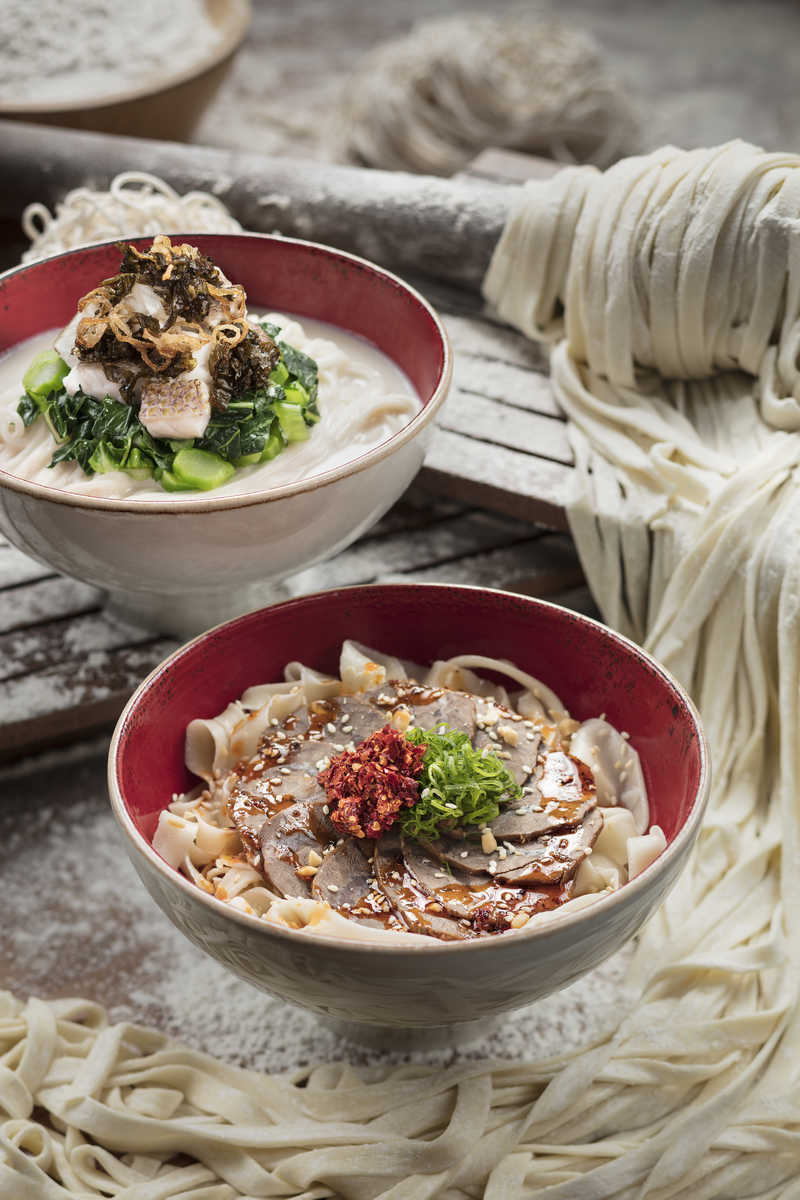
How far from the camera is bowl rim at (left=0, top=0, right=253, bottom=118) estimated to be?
2.96 meters

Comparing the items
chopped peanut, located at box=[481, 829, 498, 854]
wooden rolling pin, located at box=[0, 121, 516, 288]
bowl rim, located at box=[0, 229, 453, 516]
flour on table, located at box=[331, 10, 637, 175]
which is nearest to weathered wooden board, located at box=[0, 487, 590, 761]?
bowl rim, located at box=[0, 229, 453, 516]

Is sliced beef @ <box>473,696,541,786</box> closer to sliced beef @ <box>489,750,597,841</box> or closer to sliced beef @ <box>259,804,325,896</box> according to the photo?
sliced beef @ <box>489,750,597,841</box>

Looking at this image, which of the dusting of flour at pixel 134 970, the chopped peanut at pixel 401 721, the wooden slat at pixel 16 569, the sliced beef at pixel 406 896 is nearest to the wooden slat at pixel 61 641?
the wooden slat at pixel 16 569

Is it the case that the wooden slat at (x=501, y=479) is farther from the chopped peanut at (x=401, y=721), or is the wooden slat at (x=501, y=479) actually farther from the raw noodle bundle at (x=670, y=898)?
the chopped peanut at (x=401, y=721)

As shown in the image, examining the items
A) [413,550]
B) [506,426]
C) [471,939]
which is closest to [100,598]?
[413,550]

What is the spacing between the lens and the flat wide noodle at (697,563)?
4.82 feet

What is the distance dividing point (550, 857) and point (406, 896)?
0.16 metres

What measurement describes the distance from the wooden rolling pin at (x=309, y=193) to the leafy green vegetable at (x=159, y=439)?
2.69 feet

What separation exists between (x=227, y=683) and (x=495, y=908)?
47cm

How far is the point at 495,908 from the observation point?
130 centimetres

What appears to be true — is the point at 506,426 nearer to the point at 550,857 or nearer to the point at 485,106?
the point at 550,857

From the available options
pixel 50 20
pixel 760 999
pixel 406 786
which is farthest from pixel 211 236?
pixel 50 20

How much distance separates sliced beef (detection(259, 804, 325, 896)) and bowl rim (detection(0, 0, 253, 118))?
7.27 feet

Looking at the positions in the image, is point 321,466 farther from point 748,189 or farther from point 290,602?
point 748,189
